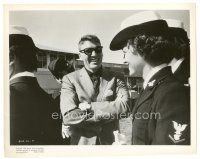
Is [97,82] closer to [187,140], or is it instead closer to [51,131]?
[51,131]

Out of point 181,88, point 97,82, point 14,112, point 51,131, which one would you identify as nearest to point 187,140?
point 181,88

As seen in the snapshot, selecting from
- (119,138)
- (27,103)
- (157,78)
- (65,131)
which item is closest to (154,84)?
(157,78)

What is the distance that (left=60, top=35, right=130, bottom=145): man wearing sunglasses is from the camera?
4.48ft

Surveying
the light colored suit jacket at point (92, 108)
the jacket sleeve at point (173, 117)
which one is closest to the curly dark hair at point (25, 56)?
the light colored suit jacket at point (92, 108)

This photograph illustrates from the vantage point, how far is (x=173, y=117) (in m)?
1.36

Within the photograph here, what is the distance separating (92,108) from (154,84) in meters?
0.28

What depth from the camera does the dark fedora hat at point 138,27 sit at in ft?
4.44

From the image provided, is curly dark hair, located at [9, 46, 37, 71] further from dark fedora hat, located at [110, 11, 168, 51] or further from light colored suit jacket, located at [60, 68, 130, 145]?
dark fedora hat, located at [110, 11, 168, 51]

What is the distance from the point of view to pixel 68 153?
1.38 metres

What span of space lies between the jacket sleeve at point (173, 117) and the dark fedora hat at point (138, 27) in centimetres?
26

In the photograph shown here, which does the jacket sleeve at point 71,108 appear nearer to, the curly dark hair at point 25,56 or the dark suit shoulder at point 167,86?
the curly dark hair at point 25,56

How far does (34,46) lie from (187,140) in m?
0.77

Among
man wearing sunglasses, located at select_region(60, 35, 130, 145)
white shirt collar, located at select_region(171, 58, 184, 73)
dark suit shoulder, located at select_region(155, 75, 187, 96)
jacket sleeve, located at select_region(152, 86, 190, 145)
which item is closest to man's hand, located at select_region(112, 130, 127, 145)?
man wearing sunglasses, located at select_region(60, 35, 130, 145)
